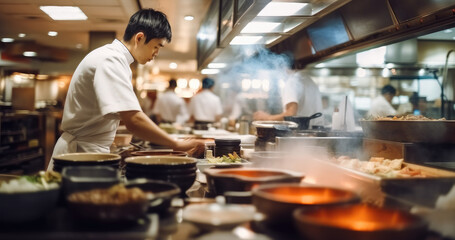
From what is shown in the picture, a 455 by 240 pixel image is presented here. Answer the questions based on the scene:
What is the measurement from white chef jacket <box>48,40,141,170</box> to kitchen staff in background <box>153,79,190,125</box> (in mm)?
6289

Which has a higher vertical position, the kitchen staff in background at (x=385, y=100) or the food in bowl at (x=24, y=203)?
the kitchen staff in background at (x=385, y=100)

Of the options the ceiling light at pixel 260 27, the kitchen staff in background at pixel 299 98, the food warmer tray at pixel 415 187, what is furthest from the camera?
the kitchen staff in background at pixel 299 98

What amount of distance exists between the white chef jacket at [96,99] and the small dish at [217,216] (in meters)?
1.10

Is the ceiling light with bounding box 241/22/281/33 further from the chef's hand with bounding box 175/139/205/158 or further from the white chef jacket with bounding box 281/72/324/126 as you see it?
the white chef jacket with bounding box 281/72/324/126

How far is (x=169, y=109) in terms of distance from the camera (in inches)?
356

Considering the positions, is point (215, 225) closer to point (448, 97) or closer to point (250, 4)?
point (250, 4)

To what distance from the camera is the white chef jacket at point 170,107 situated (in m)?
8.88

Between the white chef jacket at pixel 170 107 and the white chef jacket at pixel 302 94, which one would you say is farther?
the white chef jacket at pixel 170 107

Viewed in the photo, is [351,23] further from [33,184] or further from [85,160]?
[33,184]

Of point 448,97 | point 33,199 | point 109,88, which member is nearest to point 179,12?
point 448,97

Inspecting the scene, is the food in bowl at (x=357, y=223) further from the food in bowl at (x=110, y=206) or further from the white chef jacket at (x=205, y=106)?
the white chef jacket at (x=205, y=106)

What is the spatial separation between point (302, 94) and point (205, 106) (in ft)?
11.9

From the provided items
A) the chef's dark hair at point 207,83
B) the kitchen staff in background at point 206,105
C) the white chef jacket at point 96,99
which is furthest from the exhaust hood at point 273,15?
the kitchen staff in background at point 206,105

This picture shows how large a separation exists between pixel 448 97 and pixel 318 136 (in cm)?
444
